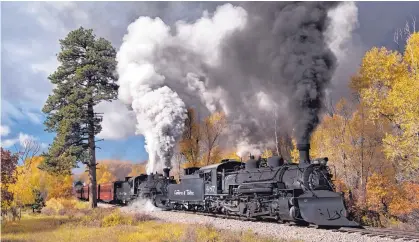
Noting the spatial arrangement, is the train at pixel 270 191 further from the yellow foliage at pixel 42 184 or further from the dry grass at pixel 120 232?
the yellow foliage at pixel 42 184

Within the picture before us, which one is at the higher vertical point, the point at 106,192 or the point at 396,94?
the point at 396,94

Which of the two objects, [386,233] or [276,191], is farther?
[276,191]

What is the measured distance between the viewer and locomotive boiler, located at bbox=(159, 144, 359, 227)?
1315cm

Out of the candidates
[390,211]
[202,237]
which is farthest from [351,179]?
[202,237]

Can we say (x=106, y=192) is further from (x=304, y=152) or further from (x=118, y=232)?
(x=304, y=152)

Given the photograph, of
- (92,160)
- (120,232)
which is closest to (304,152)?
(120,232)

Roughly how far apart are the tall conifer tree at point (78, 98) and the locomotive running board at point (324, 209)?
18633mm

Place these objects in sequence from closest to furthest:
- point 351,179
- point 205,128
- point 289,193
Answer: point 289,193
point 351,179
point 205,128

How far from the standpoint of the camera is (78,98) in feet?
91.6

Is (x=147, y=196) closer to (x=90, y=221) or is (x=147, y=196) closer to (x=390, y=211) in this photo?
(x=90, y=221)

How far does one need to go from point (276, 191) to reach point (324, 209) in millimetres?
2171

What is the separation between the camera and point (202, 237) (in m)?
11.4

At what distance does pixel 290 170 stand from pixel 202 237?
16.7 feet

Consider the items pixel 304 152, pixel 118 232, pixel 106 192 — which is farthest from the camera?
pixel 106 192
